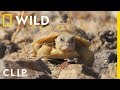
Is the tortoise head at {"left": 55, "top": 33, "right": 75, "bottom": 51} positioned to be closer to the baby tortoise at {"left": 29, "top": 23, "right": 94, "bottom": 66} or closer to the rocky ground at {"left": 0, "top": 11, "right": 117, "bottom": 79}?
the baby tortoise at {"left": 29, "top": 23, "right": 94, "bottom": 66}

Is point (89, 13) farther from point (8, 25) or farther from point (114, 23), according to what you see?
point (8, 25)

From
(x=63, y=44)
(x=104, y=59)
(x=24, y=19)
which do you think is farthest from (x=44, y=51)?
(x=104, y=59)

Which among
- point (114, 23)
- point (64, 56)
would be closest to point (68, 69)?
point (64, 56)

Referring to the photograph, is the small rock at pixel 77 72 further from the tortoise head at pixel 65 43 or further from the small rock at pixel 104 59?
the small rock at pixel 104 59

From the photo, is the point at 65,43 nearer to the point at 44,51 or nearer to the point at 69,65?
the point at 44,51

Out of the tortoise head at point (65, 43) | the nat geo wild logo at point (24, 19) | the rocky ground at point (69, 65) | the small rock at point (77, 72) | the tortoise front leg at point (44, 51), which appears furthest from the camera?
the nat geo wild logo at point (24, 19)

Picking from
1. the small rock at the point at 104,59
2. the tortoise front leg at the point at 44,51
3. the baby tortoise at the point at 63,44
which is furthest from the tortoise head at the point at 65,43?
the small rock at the point at 104,59
